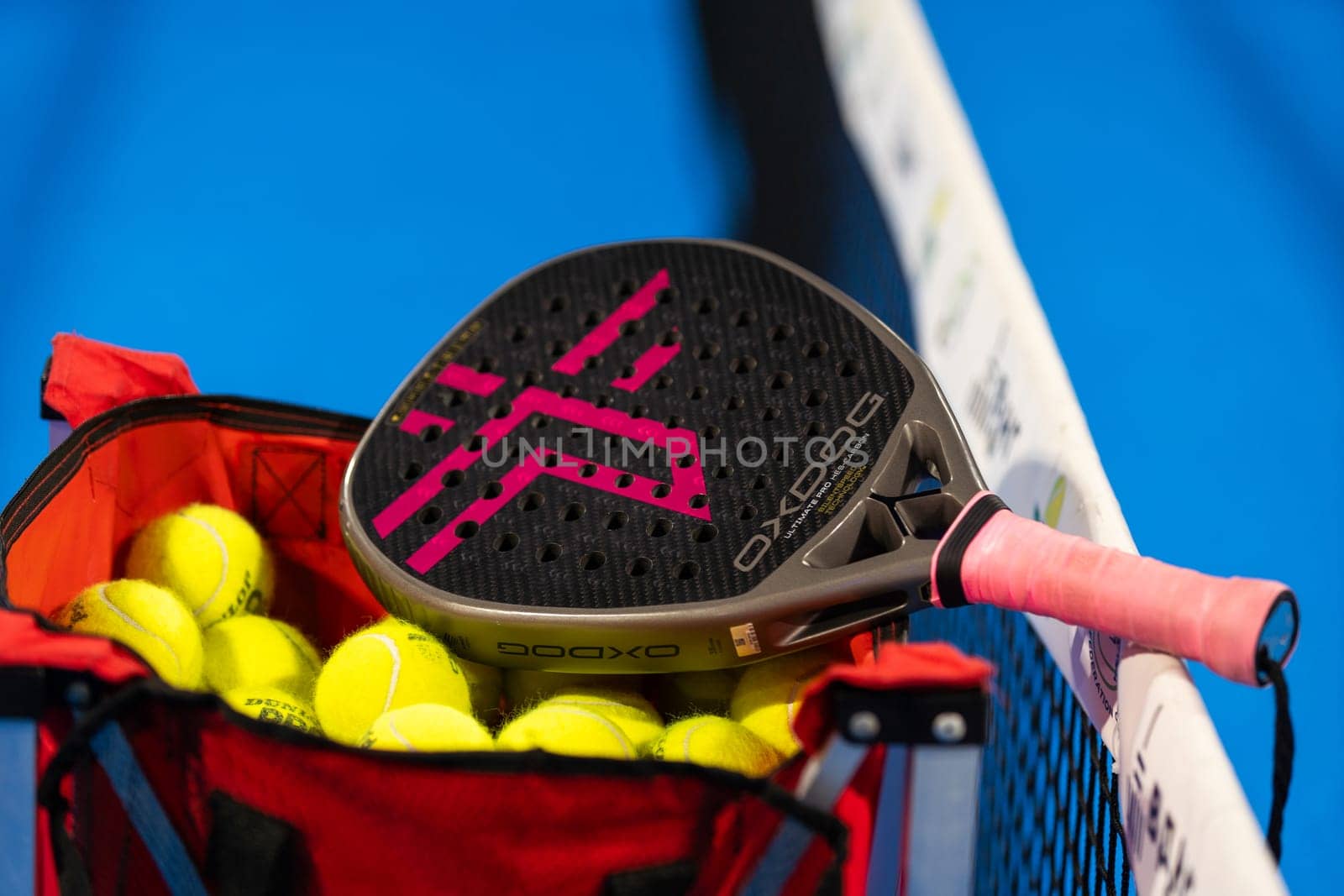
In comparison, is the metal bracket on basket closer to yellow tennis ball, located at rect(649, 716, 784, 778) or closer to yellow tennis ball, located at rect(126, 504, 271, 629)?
yellow tennis ball, located at rect(649, 716, 784, 778)

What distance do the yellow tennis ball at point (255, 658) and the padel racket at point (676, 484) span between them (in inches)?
4.6

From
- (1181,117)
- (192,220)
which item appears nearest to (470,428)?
(192,220)

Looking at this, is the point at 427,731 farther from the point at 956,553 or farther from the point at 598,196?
the point at 598,196

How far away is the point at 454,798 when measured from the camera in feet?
1.96

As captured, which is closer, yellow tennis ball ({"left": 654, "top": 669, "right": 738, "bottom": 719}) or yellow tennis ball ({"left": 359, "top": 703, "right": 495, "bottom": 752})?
yellow tennis ball ({"left": 359, "top": 703, "right": 495, "bottom": 752})

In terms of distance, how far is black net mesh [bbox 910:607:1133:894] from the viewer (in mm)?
782

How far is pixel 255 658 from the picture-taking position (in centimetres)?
93

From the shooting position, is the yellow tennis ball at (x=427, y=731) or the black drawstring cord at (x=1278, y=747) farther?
the yellow tennis ball at (x=427, y=731)

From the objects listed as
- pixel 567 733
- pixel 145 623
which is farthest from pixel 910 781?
pixel 145 623

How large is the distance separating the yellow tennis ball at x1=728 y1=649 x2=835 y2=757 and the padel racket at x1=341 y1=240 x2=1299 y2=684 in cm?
6

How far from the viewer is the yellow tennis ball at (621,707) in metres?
0.84

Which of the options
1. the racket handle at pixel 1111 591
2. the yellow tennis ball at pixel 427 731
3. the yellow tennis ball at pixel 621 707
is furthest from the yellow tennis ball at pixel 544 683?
the racket handle at pixel 1111 591

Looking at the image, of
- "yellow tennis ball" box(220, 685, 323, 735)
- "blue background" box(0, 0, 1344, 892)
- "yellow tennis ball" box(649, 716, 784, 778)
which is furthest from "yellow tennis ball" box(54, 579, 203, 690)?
"blue background" box(0, 0, 1344, 892)

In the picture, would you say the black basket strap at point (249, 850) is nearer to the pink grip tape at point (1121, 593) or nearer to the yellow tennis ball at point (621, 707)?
the yellow tennis ball at point (621, 707)
